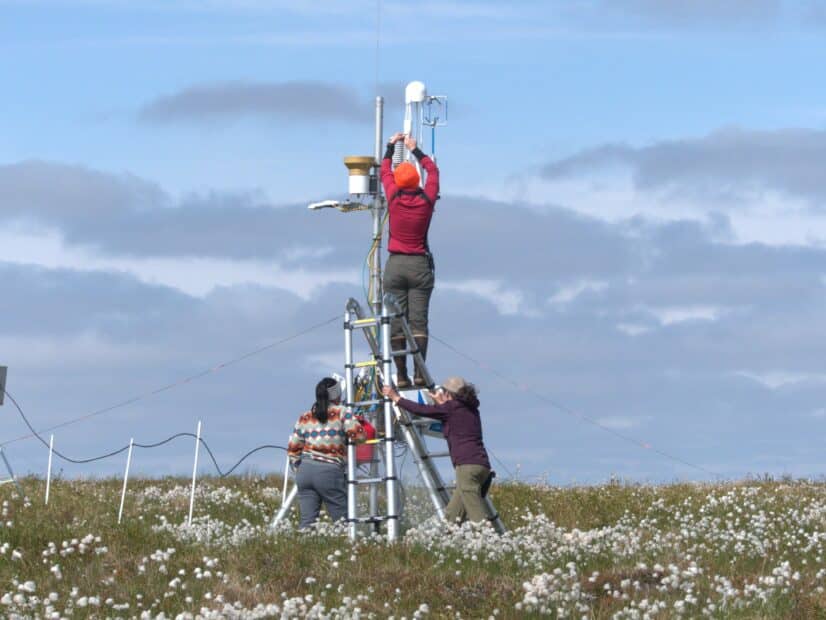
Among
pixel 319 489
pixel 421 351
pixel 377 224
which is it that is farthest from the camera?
pixel 377 224

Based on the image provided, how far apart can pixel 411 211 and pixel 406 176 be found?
1.67ft

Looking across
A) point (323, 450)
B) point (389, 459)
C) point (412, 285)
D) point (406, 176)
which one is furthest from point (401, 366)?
point (406, 176)

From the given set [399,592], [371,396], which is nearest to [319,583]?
[399,592]

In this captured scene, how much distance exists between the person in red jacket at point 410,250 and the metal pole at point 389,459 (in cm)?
120

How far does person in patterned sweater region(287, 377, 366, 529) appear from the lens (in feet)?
63.8

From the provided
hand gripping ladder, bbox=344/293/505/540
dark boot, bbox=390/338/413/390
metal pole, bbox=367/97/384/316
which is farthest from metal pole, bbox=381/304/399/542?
metal pole, bbox=367/97/384/316

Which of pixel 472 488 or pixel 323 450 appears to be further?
pixel 323 450

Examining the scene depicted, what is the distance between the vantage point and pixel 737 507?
77.8ft

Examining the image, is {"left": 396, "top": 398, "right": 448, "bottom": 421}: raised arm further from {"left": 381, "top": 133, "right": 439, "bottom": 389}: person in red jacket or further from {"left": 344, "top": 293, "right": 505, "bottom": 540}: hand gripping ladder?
{"left": 381, "top": 133, "right": 439, "bottom": 389}: person in red jacket

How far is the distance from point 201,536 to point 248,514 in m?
5.97

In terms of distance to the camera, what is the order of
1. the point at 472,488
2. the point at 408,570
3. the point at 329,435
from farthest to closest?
1. the point at 329,435
2. the point at 472,488
3. the point at 408,570

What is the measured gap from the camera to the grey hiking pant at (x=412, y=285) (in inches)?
809

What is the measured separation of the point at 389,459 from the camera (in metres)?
18.7

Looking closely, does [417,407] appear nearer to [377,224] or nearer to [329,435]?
[329,435]
